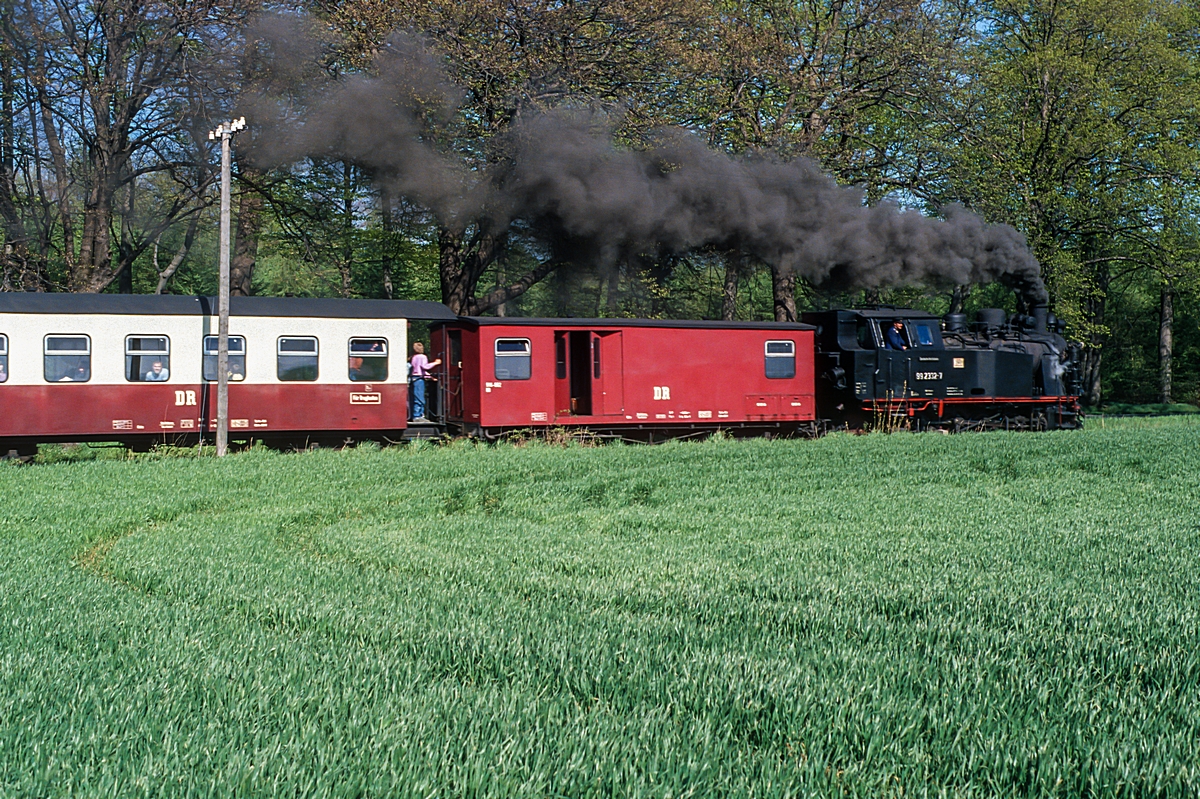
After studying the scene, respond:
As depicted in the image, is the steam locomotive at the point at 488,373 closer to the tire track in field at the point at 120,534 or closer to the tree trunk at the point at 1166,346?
the tire track in field at the point at 120,534

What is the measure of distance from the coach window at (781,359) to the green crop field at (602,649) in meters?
9.68

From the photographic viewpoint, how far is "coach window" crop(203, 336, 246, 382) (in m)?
17.6

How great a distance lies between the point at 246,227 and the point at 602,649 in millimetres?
24553

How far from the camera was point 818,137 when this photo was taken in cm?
2816

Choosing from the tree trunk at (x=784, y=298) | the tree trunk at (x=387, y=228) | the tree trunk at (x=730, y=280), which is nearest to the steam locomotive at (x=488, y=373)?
the tree trunk at (x=730, y=280)

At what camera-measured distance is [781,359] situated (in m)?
20.9

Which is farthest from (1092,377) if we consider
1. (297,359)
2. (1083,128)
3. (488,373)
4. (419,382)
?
(297,359)

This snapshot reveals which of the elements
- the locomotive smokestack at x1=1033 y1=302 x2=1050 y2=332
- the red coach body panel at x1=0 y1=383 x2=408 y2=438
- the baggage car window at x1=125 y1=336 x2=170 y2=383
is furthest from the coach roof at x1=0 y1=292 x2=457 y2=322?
the locomotive smokestack at x1=1033 y1=302 x2=1050 y2=332

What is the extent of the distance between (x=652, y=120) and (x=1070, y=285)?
1582cm

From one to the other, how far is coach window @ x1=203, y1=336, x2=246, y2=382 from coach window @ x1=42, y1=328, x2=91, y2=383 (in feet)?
5.99

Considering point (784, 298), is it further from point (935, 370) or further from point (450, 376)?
point (450, 376)

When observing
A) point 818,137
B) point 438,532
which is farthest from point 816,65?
point 438,532

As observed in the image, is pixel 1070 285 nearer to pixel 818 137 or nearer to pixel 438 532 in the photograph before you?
pixel 818 137

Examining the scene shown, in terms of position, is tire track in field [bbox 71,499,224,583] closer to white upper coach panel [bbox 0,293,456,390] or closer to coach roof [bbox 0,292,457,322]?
white upper coach panel [bbox 0,293,456,390]
